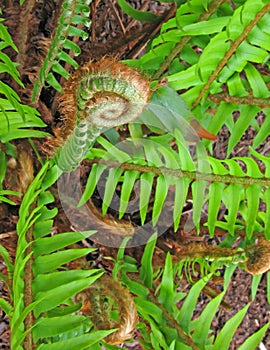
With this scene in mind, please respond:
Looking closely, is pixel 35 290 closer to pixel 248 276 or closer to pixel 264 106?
pixel 264 106

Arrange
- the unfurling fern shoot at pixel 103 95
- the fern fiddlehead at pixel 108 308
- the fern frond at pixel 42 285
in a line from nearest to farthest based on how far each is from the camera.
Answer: the unfurling fern shoot at pixel 103 95 → the fern frond at pixel 42 285 → the fern fiddlehead at pixel 108 308

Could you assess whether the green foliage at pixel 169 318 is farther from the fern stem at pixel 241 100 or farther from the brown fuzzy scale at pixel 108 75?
the brown fuzzy scale at pixel 108 75

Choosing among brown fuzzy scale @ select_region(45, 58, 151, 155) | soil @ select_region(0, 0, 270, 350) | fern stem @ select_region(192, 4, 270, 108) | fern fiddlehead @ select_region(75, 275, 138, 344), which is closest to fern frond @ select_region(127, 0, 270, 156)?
fern stem @ select_region(192, 4, 270, 108)

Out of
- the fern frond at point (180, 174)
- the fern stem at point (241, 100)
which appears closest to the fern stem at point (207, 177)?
the fern frond at point (180, 174)

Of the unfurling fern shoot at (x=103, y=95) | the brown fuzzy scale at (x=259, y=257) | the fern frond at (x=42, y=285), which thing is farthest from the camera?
the brown fuzzy scale at (x=259, y=257)

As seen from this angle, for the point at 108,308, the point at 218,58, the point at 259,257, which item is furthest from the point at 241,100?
the point at 108,308

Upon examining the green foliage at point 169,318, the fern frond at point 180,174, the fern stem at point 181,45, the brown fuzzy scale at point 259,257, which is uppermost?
the fern stem at point 181,45

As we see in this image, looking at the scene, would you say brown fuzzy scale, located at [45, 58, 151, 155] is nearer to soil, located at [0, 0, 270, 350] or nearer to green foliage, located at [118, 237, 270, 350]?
soil, located at [0, 0, 270, 350]
